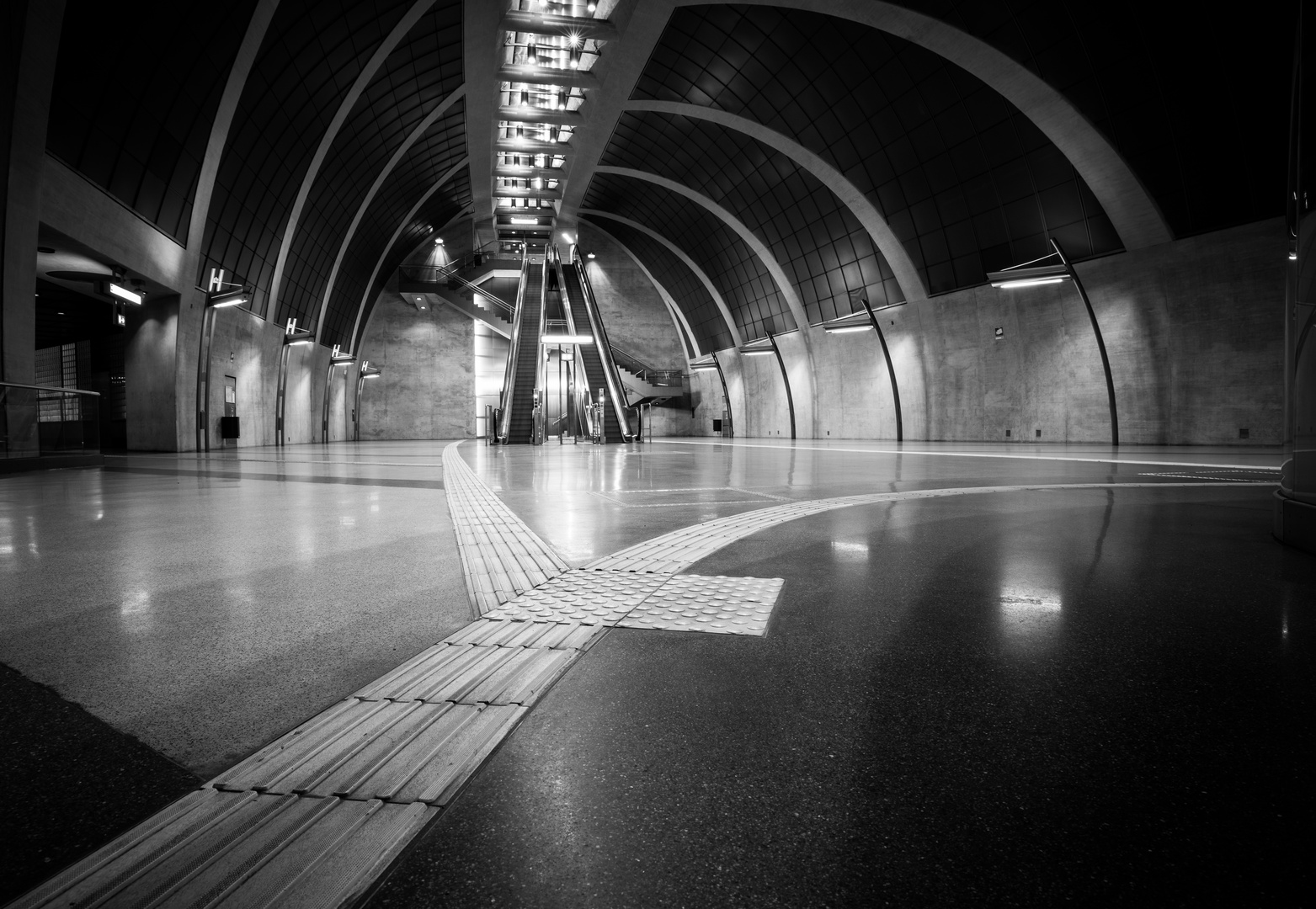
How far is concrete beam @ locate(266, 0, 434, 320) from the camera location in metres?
21.3

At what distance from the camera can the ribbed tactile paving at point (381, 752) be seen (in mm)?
1190

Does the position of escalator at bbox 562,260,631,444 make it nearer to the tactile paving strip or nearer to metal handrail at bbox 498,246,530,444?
metal handrail at bbox 498,246,530,444

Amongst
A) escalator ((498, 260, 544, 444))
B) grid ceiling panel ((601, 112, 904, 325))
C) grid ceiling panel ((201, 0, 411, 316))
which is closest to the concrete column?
grid ceiling panel ((201, 0, 411, 316))

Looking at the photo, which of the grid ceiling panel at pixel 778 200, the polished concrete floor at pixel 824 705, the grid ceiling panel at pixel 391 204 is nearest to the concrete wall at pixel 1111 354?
the grid ceiling panel at pixel 778 200

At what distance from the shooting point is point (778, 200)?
29.3 metres

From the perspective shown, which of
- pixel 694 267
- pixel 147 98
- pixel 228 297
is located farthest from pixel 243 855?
pixel 694 267

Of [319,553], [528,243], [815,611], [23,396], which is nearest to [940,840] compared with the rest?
[815,611]

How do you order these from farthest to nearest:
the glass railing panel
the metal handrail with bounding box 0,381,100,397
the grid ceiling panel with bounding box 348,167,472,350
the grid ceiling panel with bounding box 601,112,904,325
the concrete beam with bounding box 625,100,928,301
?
the grid ceiling panel with bounding box 348,167,472,350 → the grid ceiling panel with bounding box 601,112,904,325 → the concrete beam with bounding box 625,100,928,301 → the glass railing panel → the metal handrail with bounding box 0,381,100,397

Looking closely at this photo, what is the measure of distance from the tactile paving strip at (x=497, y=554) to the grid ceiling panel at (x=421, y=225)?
126 ft

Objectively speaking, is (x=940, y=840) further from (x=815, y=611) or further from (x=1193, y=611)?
(x=1193, y=611)

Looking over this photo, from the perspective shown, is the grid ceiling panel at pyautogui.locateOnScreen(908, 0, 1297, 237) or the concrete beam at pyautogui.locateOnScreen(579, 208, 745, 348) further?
the concrete beam at pyautogui.locateOnScreen(579, 208, 745, 348)

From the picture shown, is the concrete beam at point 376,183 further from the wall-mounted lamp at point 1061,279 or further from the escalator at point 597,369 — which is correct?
the wall-mounted lamp at point 1061,279

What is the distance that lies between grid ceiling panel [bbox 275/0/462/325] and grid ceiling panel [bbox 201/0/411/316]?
1.97 meters

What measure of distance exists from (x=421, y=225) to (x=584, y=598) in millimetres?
45874
